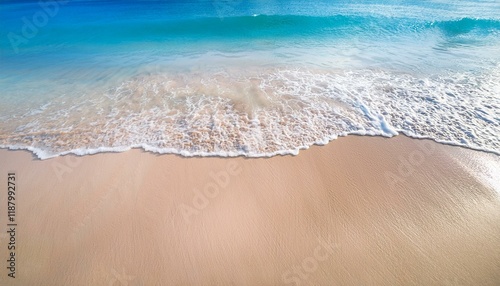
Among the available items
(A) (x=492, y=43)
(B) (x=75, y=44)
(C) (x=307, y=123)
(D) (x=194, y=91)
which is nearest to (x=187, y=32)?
(B) (x=75, y=44)

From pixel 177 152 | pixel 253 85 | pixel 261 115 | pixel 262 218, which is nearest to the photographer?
pixel 262 218

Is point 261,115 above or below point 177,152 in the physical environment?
above

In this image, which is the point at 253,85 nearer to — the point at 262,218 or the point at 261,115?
Answer: the point at 261,115

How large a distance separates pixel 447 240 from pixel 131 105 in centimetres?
773

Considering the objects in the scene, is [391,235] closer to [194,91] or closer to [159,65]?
[194,91]

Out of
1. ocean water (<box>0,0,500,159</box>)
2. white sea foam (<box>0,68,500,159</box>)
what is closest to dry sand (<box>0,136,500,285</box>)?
white sea foam (<box>0,68,500,159</box>)

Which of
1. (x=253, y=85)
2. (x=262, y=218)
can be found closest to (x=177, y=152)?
(x=262, y=218)

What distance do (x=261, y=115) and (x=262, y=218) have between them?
310 centimetres

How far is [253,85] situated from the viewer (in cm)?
774

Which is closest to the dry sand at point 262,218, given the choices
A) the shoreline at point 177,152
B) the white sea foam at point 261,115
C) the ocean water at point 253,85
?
the shoreline at point 177,152

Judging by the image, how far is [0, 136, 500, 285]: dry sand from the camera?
120 inches

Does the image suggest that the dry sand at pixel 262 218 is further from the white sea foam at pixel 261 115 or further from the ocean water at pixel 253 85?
the ocean water at pixel 253 85

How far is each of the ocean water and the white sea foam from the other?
0.04m

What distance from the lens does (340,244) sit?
328 cm
